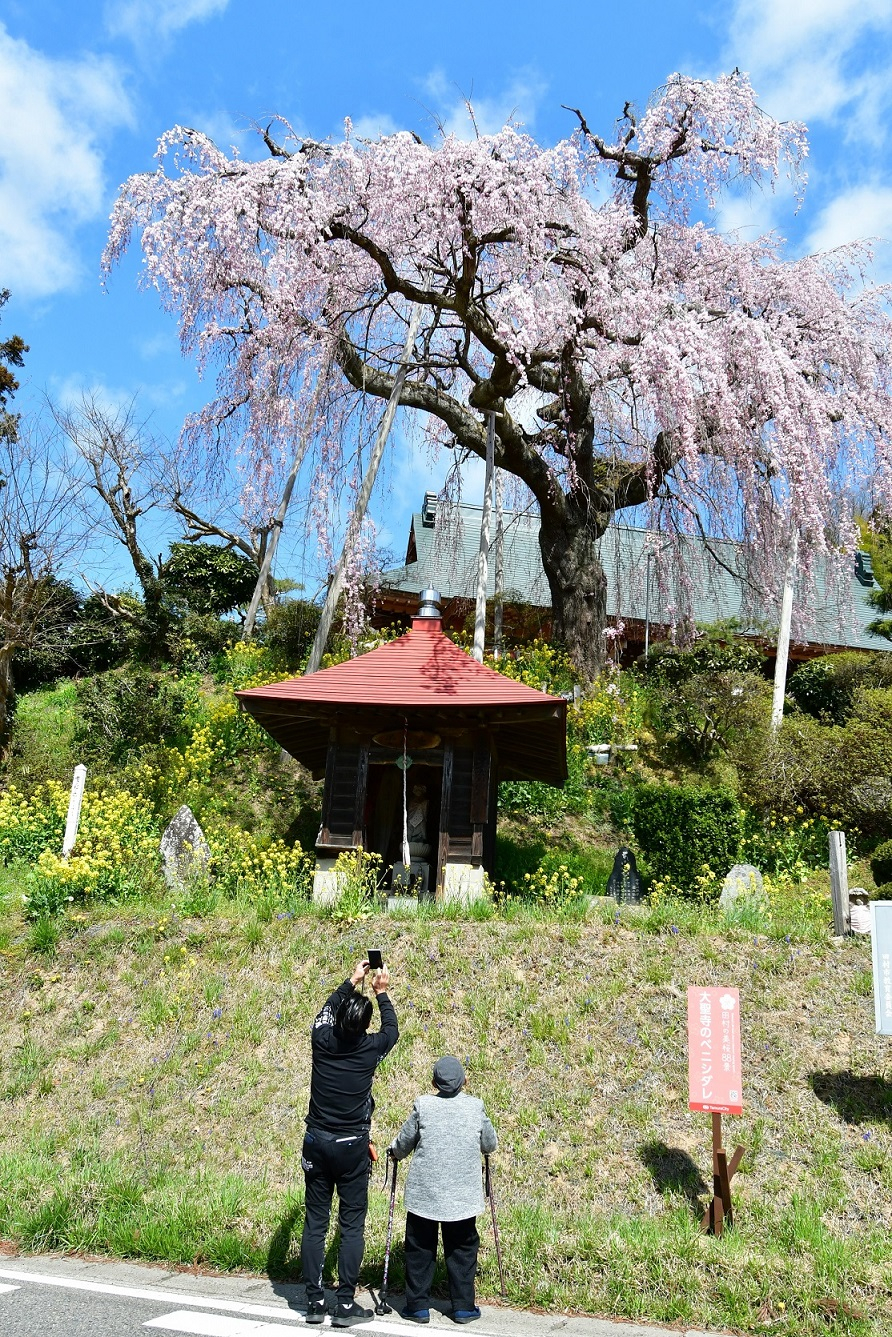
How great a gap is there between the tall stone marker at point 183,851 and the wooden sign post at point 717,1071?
6300 millimetres

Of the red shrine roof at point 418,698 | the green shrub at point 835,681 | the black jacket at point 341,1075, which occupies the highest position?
the green shrub at point 835,681

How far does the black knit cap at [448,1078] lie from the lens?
5109mm

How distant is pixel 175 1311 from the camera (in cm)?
489

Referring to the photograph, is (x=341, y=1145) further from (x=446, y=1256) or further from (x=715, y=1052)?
(x=715, y=1052)

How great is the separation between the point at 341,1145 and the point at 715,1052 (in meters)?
2.38

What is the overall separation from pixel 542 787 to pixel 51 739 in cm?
883

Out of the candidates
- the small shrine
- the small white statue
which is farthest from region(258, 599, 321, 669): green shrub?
the small white statue

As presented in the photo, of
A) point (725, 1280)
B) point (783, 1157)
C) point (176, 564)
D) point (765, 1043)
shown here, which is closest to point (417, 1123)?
point (725, 1280)

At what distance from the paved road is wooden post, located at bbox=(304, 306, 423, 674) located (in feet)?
34.3

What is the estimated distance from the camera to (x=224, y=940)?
951cm

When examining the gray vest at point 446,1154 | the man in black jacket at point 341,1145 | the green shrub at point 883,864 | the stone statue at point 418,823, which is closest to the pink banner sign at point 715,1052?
the gray vest at point 446,1154

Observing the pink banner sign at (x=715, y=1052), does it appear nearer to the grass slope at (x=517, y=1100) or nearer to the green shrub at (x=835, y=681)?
the grass slope at (x=517, y=1100)

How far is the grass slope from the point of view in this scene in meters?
5.41

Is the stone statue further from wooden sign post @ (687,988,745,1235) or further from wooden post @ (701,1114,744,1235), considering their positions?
wooden post @ (701,1114,744,1235)
